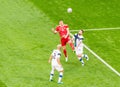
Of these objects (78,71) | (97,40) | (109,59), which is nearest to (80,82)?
(78,71)

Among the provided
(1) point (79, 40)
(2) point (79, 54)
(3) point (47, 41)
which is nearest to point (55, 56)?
(2) point (79, 54)

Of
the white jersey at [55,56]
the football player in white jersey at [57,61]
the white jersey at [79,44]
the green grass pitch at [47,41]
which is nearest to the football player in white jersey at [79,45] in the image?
the white jersey at [79,44]

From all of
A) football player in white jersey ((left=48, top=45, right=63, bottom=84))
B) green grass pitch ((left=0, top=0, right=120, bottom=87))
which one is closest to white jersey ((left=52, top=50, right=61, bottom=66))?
football player in white jersey ((left=48, top=45, right=63, bottom=84))

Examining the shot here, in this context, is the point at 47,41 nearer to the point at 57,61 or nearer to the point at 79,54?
the point at 79,54

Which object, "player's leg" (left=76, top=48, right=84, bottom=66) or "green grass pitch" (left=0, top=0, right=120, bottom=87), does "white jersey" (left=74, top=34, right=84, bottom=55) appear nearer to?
"player's leg" (left=76, top=48, right=84, bottom=66)

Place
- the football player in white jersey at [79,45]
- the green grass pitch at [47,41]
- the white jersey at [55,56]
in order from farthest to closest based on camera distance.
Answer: the football player in white jersey at [79,45], the green grass pitch at [47,41], the white jersey at [55,56]

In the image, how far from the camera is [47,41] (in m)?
32.0

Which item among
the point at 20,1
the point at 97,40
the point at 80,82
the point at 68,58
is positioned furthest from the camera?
the point at 20,1

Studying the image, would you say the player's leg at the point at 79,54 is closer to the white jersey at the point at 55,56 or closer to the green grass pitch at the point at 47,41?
the green grass pitch at the point at 47,41

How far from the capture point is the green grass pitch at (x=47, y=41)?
1084 inches

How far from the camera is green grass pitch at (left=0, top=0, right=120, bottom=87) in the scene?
90.3 feet

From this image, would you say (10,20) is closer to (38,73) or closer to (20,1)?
(20,1)

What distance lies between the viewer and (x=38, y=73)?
2786 cm

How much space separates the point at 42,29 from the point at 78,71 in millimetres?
6049
